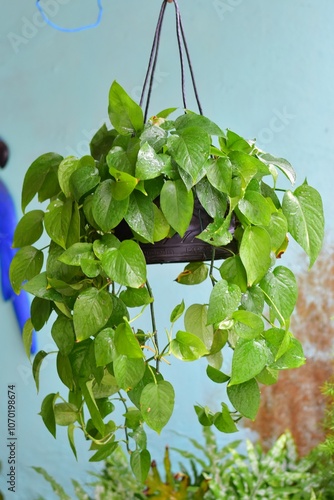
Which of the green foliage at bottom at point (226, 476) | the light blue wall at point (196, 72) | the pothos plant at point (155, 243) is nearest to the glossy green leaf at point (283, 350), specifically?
the pothos plant at point (155, 243)

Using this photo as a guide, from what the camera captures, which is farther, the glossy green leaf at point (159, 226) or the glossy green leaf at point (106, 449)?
the glossy green leaf at point (106, 449)

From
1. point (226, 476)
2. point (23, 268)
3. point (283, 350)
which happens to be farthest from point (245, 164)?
point (226, 476)

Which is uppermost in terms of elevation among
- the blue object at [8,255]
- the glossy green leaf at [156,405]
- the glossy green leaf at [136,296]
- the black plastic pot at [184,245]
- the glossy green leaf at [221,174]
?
the blue object at [8,255]

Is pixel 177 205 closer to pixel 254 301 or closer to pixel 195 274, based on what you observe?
pixel 254 301

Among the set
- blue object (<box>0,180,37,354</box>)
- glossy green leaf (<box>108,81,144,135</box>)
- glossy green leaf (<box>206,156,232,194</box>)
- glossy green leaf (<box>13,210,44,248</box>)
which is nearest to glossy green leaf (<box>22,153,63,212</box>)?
glossy green leaf (<box>13,210,44,248</box>)

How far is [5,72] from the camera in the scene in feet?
6.51

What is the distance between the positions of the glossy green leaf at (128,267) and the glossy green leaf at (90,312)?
0.14 ft

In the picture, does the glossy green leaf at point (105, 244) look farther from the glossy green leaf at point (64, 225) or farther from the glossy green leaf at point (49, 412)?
the glossy green leaf at point (49, 412)

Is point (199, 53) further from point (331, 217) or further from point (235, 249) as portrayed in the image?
point (235, 249)

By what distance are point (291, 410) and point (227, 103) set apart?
38.0 inches

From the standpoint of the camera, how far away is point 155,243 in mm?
871

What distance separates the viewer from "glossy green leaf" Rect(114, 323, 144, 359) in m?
0.77

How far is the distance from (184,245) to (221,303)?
10cm

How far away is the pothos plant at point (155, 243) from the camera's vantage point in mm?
788
